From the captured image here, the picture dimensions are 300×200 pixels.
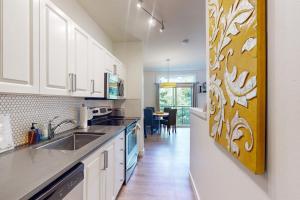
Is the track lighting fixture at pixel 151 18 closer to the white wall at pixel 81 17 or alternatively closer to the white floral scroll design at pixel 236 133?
the white wall at pixel 81 17

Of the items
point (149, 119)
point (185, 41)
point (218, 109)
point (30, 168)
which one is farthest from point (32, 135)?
point (149, 119)

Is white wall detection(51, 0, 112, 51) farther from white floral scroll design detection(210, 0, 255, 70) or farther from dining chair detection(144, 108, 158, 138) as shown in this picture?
dining chair detection(144, 108, 158, 138)

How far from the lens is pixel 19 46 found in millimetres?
1146

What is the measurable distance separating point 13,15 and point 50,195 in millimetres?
1065

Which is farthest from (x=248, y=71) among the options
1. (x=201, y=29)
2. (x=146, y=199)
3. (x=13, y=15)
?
(x=201, y=29)

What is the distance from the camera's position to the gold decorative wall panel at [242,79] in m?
0.73

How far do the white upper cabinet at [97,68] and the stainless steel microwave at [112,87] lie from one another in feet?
0.31

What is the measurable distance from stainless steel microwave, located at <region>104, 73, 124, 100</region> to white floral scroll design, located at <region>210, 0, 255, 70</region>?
189 cm

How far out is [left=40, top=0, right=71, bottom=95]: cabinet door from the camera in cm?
137

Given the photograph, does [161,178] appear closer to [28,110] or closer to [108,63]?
[108,63]

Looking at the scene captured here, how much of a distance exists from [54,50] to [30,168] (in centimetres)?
95

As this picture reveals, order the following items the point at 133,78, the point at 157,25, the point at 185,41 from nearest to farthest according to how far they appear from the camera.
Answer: the point at 157,25, the point at 133,78, the point at 185,41

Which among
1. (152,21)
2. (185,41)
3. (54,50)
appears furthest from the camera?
(185,41)

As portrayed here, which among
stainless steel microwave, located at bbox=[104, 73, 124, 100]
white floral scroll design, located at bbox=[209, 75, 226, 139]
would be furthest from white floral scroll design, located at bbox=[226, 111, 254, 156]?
stainless steel microwave, located at bbox=[104, 73, 124, 100]
